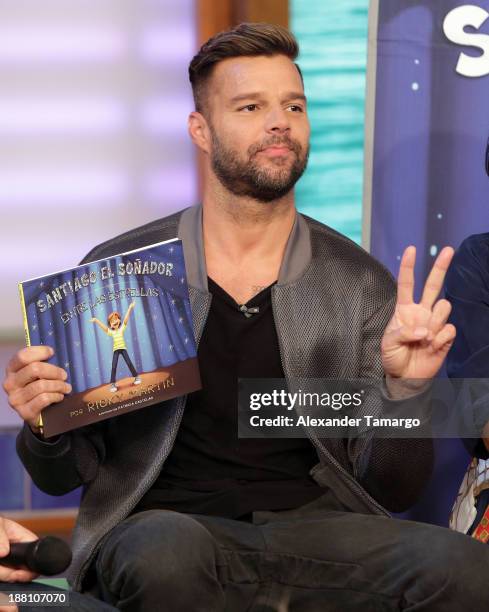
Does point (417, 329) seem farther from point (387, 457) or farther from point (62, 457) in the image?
point (62, 457)

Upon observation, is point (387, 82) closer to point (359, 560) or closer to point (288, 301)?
point (288, 301)

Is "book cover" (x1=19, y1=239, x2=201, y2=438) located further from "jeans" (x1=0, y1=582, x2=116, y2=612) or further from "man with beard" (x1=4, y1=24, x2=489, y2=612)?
"jeans" (x1=0, y1=582, x2=116, y2=612)

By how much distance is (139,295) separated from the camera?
83.5 inches

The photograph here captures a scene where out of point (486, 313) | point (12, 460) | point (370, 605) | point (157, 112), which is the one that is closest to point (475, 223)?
point (486, 313)

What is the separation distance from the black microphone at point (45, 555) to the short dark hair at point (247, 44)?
3.83 feet

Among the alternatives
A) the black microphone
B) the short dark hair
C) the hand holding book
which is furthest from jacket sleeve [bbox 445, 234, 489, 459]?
the black microphone

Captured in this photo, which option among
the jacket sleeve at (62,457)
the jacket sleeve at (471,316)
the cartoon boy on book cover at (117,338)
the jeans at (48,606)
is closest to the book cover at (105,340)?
the cartoon boy on book cover at (117,338)

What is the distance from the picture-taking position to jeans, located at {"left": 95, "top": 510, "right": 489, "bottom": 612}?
1.92 meters

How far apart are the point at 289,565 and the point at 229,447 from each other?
0.30 meters

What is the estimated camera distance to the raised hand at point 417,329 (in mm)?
2027

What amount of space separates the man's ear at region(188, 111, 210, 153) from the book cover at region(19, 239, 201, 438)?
463 millimetres

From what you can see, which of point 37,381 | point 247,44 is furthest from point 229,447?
point 247,44

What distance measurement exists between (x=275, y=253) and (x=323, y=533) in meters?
0.64

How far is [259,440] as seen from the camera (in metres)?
2.28
